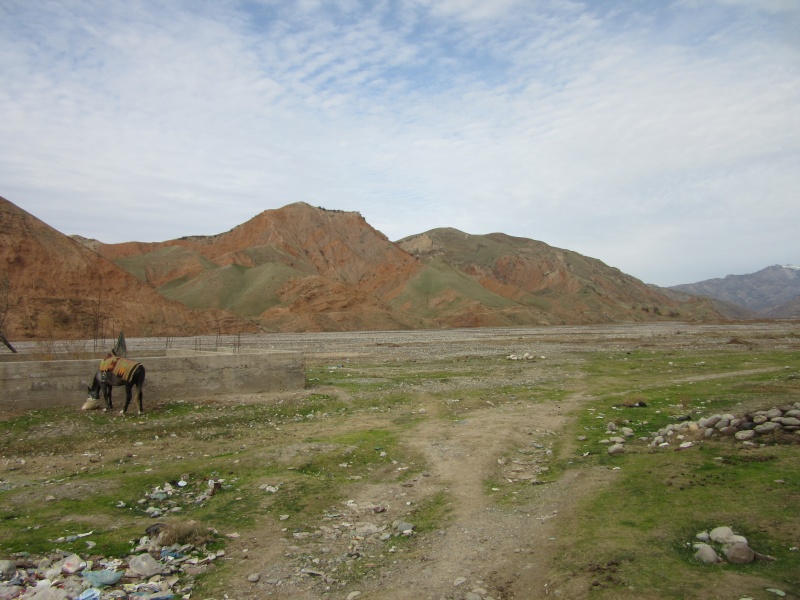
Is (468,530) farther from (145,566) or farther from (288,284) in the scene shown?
(288,284)

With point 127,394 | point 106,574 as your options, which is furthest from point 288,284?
point 106,574

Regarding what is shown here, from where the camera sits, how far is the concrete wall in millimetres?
15242

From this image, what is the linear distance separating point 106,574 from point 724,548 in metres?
6.65

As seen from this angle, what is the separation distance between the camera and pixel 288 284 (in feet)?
359

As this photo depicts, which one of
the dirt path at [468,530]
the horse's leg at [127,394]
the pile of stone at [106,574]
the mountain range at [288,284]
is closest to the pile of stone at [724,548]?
the dirt path at [468,530]

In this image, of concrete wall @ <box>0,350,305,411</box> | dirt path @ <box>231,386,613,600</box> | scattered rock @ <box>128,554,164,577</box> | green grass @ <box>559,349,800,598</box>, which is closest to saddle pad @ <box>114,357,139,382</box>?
concrete wall @ <box>0,350,305,411</box>

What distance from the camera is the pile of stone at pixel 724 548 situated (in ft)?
18.3

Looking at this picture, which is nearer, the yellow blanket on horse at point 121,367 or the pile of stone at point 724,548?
the pile of stone at point 724,548

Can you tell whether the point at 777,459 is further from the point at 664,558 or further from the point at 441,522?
the point at 441,522

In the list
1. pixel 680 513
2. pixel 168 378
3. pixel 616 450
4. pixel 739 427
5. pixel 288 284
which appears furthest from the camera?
pixel 288 284

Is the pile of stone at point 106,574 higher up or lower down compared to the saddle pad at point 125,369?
lower down

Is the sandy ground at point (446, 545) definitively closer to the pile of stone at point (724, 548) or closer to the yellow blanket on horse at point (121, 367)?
the pile of stone at point (724, 548)

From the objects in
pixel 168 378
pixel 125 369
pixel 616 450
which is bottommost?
pixel 616 450

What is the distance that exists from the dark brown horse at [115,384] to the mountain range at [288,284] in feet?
115
